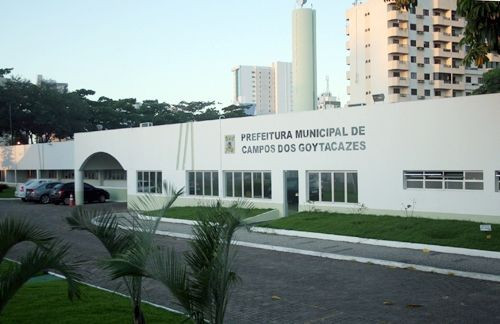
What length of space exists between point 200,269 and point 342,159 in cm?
1542

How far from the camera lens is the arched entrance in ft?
123

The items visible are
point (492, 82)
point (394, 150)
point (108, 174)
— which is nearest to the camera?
point (394, 150)

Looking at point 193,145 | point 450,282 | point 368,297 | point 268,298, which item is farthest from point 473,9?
point 193,145

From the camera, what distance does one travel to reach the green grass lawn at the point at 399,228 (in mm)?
15102

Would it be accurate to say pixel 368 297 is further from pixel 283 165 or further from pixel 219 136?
pixel 219 136

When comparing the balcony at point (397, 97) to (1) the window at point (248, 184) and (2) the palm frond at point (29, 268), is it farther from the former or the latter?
(2) the palm frond at point (29, 268)

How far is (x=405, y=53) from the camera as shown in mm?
72500

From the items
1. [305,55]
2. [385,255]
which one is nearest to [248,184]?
[385,255]

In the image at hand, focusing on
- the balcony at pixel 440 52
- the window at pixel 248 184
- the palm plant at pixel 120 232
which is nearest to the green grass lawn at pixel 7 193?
the window at pixel 248 184

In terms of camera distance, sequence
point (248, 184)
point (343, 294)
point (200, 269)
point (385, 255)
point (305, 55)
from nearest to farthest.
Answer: point (200, 269) → point (343, 294) → point (385, 255) → point (248, 184) → point (305, 55)

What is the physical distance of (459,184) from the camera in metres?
17.4

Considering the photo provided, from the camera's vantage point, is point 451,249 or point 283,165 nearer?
point 451,249

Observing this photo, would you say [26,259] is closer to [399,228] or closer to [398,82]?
[399,228]

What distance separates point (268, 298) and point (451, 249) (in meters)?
6.59
